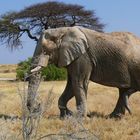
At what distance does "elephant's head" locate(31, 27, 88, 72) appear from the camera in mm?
12875

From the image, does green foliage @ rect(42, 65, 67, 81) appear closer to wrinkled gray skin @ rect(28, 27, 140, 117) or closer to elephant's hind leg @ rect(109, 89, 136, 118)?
elephant's hind leg @ rect(109, 89, 136, 118)

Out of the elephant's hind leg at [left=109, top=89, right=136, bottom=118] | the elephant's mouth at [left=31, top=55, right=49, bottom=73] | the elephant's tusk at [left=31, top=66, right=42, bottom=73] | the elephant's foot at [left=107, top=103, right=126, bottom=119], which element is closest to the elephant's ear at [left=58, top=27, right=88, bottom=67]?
the elephant's mouth at [left=31, top=55, right=49, bottom=73]

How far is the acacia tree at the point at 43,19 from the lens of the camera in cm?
4178

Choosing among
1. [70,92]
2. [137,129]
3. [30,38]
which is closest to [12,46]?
[30,38]

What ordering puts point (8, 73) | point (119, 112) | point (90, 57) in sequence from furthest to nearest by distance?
point (8, 73)
point (119, 112)
point (90, 57)

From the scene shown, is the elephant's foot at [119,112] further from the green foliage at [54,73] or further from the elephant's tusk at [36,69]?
the green foliage at [54,73]

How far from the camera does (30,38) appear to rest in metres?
42.3

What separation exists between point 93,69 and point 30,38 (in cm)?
2949

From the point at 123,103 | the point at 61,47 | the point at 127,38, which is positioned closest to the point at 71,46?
the point at 61,47

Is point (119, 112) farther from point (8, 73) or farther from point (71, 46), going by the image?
point (8, 73)

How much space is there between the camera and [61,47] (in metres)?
13.0

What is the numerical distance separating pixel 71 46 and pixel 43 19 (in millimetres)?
29259

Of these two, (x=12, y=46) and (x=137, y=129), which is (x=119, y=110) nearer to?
(x=137, y=129)

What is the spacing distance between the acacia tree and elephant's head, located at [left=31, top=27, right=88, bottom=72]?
93.0ft
